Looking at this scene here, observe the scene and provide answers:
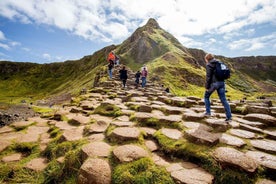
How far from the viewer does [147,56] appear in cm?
7431

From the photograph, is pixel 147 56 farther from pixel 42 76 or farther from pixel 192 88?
pixel 42 76

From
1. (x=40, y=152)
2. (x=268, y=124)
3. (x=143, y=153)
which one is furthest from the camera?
(x=268, y=124)

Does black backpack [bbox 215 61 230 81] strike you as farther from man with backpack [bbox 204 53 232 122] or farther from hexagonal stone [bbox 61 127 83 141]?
hexagonal stone [bbox 61 127 83 141]

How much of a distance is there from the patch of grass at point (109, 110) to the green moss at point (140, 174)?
4211 millimetres

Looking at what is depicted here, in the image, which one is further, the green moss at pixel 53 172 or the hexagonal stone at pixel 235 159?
the green moss at pixel 53 172

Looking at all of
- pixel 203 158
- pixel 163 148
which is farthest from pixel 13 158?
pixel 203 158

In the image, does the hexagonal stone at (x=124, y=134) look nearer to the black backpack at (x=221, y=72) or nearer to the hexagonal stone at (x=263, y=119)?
the black backpack at (x=221, y=72)

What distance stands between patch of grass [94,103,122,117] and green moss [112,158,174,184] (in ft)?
13.8

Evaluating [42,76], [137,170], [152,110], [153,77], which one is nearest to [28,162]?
[137,170]

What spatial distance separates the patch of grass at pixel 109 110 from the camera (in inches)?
330

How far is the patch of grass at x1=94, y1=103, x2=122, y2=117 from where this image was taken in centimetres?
838

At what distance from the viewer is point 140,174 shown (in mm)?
3836

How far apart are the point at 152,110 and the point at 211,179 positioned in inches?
199

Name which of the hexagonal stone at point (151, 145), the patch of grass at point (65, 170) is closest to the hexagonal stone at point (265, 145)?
the hexagonal stone at point (151, 145)
